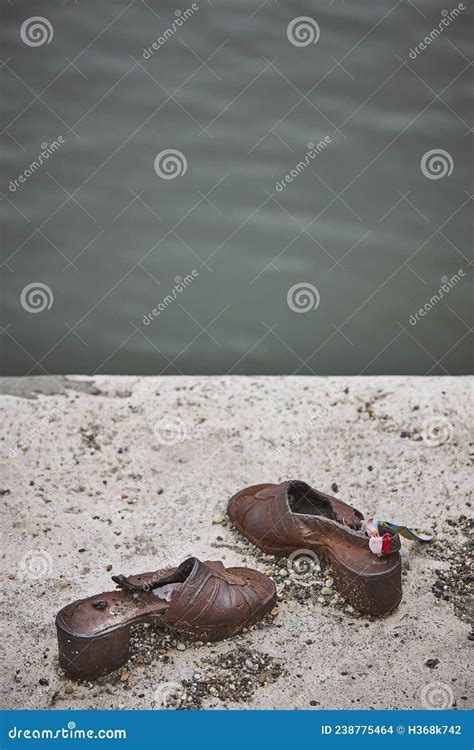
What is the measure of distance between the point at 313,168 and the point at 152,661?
102 inches

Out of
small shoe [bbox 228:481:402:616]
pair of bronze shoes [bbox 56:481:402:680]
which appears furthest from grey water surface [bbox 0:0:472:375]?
pair of bronze shoes [bbox 56:481:402:680]

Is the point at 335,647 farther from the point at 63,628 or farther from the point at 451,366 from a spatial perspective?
the point at 451,366

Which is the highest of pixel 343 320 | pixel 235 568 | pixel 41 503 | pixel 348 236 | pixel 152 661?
pixel 348 236

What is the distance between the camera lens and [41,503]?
348 cm

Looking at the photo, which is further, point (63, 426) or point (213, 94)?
point (213, 94)

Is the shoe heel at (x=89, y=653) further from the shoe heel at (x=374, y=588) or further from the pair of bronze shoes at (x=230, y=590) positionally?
the shoe heel at (x=374, y=588)

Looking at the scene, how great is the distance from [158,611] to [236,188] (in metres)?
2.38

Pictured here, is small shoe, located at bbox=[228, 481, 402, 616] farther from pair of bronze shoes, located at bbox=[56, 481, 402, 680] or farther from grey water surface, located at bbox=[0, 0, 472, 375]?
grey water surface, located at bbox=[0, 0, 472, 375]

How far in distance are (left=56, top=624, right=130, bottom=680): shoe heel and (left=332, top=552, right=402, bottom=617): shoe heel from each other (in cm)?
75

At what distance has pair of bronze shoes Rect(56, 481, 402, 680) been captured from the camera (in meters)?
2.55

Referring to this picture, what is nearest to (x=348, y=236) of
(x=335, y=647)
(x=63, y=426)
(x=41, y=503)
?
(x=63, y=426)

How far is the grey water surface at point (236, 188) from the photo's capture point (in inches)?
165

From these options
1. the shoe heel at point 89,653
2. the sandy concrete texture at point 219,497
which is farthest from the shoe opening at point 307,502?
Result: the shoe heel at point 89,653

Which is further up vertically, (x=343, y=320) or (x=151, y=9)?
(x=151, y=9)
